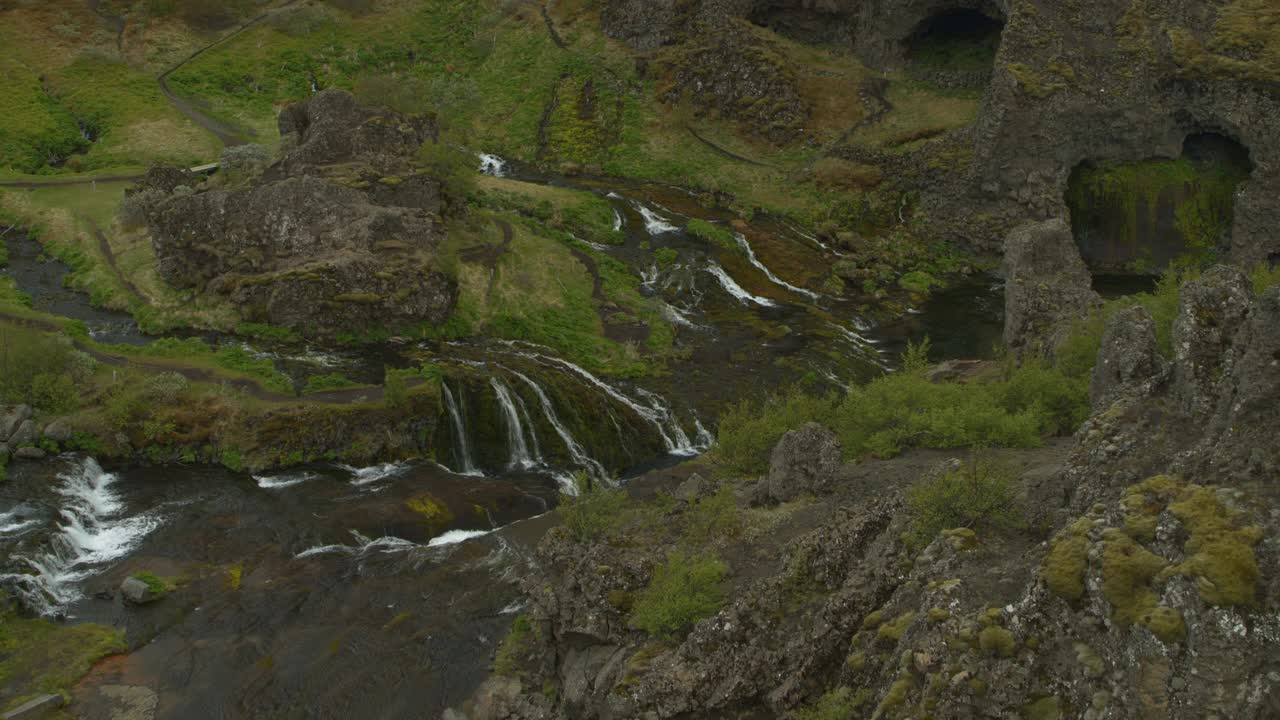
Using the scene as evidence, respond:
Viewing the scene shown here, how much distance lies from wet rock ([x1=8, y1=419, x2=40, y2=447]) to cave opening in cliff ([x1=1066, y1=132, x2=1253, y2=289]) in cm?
5872

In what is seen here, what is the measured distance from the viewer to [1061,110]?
196 feet

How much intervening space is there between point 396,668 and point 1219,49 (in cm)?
5954

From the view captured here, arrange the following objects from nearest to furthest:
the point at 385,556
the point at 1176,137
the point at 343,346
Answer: the point at 385,556, the point at 343,346, the point at 1176,137

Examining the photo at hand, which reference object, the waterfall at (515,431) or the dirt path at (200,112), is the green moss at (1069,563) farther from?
the dirt path at (200,112)

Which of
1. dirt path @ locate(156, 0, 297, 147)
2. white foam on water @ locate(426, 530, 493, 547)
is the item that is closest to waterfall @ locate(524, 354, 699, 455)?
white foam on water @ locate(426, 530, 493, 547)

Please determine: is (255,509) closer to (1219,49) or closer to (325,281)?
(325,281)

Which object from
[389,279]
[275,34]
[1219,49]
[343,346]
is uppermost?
[1219,49]

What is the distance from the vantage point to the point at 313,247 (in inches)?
1895

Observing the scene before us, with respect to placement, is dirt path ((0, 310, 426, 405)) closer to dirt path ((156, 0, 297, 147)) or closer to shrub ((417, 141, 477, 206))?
shrub ((417, 141, 477, 206))

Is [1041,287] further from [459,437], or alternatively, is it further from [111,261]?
[111,261]

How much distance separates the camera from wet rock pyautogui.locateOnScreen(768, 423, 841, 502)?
2567cm

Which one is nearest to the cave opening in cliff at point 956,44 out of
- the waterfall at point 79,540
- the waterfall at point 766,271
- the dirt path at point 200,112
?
the waterfall at point 766,271

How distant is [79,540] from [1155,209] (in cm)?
6301

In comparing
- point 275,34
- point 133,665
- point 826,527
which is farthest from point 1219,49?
point 275,34
